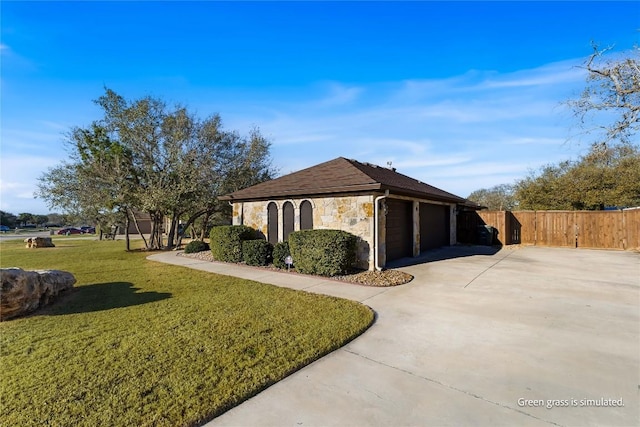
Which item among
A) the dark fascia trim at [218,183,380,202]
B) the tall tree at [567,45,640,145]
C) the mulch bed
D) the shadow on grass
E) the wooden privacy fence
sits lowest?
the shadow on grass

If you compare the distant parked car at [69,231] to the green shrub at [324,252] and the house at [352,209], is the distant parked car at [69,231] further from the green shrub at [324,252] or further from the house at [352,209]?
the green shrub at [324,252]

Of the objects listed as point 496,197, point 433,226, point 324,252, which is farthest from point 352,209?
point 496,197

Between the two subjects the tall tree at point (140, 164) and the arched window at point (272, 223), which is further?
the tall tree at point (140, 164)

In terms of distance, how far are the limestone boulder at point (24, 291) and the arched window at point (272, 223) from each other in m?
6.90

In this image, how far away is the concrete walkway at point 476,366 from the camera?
2.63 m

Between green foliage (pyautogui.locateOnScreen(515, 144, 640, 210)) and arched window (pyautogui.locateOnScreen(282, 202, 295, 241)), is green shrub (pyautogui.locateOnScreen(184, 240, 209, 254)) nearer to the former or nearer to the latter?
arched window (pyautogui.locateOnScreen(282, 202, 295, 241))

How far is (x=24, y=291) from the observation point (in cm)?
559

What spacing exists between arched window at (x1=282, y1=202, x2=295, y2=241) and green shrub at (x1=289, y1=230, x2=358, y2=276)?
223cm

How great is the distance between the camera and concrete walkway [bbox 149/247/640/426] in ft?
8.62

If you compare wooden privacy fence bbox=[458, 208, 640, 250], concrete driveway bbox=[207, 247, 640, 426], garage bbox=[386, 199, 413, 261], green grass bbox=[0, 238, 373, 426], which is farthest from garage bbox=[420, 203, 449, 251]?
green grass bbox=[0, 238, 373, 426]

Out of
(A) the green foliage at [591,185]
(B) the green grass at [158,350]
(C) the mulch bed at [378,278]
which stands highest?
(A) the green foliage at [591,185]

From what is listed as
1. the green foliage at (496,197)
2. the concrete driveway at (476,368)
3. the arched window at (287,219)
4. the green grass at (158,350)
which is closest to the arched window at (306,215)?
the arched window at (287,219)

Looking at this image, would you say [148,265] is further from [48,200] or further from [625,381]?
[625,381]

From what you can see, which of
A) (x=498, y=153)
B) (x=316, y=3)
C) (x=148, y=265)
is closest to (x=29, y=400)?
(x=148, y=265)
